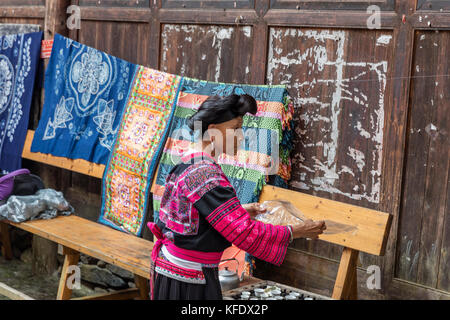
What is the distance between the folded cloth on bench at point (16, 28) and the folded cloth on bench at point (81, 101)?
1.99 ft

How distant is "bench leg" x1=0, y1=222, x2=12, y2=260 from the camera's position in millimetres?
6852

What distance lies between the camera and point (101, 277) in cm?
611

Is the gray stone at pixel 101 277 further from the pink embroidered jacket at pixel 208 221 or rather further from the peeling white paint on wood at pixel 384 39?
the peeling white paint on wood at pixel 384 39

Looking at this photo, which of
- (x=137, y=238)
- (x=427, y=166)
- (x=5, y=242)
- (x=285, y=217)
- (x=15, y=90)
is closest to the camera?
(x=285, y=217)

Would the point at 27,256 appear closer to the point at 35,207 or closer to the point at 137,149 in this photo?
the point at 35,207

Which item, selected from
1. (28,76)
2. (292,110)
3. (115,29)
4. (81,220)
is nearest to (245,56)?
(292,110)

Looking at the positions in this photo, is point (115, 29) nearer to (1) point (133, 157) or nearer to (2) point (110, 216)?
(1) point (133, 157)

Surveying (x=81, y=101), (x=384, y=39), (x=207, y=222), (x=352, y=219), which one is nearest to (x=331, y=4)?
(x=384, y=39)

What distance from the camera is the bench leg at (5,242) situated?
22.5ft

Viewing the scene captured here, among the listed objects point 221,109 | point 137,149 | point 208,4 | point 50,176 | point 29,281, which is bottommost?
point 29,281

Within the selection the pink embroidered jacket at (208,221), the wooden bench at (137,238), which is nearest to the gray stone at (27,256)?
the wooden bench at (137,238)

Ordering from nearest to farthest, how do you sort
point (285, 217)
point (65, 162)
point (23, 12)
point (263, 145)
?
point (285, 217)
point (263, 145)
point (65, 162)
point (23, 12)

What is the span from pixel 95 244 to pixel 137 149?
910 mm

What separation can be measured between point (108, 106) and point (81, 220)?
42.2 inches
